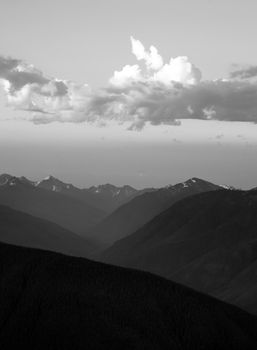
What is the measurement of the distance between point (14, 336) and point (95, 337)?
28208mm

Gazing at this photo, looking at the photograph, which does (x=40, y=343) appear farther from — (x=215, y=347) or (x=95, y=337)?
(x=215, y=347)

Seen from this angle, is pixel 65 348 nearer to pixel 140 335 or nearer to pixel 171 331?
pixel 140 335

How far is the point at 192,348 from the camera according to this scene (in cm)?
18800

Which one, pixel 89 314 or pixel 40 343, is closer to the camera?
pixel 40 343

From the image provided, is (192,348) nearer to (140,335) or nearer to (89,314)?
(140,335)

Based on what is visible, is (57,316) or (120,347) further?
(57,316)

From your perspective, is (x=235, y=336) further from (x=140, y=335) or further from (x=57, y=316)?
(x=57, y=316)

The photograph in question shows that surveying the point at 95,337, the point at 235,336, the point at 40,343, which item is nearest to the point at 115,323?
the point at 95,337

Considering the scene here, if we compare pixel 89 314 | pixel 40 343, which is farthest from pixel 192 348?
pixel 40 343

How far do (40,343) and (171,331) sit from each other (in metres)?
45.3

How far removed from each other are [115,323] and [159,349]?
20.2 m

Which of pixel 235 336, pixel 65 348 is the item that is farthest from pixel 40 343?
pixel 235 336

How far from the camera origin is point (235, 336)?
197 m

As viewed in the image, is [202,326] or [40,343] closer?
[40,343]
